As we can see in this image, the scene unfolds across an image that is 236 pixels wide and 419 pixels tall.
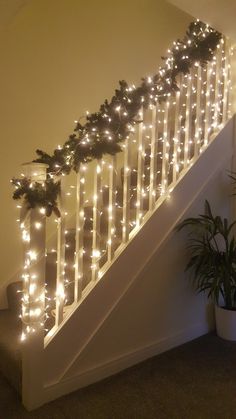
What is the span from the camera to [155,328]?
8.32ft

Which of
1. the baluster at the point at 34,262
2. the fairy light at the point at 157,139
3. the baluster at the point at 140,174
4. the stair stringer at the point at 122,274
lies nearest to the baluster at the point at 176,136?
the fairy light at the point at 157,139

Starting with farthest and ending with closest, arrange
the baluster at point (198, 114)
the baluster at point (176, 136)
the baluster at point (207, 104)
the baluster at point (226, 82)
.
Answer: the baluster at point (226, 82) < the baluster at point (207, 104) < the baluster at point (198, 114) < the baluster at point (176, 136)

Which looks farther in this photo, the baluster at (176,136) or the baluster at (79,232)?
the baluster at (176,136)

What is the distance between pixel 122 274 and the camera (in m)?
2.24

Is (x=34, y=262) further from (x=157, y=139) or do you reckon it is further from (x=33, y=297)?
(x=157, y=139)

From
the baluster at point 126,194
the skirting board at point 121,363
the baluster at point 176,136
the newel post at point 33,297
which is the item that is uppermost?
the baluster at point 176,136

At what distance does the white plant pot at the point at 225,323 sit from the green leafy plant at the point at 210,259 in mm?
68

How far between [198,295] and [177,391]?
0.95 metres

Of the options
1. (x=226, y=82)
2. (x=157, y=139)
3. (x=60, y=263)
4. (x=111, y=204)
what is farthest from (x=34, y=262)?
(x=226, y=82)

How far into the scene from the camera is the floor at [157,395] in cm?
185

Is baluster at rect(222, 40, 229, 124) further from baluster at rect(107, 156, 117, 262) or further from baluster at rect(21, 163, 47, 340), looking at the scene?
baluster at rect(21, 163, 47, 340)

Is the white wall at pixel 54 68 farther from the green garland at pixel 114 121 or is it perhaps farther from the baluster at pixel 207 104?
the baluster at pixel 207 104

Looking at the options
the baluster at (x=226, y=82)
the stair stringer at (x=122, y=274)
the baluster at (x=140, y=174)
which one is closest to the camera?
the stair stringer at (x=122, y=274)

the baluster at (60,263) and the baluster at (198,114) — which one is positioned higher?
the baluster at (198,114)
